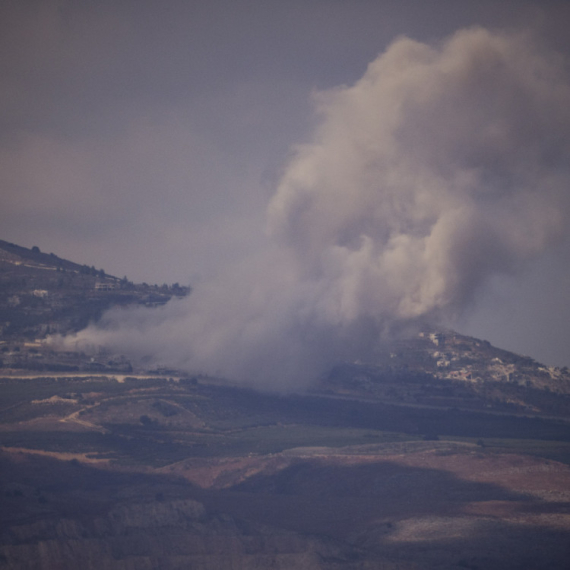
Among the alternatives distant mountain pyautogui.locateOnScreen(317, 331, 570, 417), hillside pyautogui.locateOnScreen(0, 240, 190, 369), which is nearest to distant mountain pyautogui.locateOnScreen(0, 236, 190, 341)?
hillside pyautogui.locateOnScreen(0, 240, 190, 369)

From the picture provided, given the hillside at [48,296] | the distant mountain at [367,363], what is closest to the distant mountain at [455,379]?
the distant mountain at [367,363]

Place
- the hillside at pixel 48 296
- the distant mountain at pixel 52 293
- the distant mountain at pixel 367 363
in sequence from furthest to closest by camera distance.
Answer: the distant mountain at pixel 52 293
the hillside at pixel 48 296
the distant mountain at pixel 367 363

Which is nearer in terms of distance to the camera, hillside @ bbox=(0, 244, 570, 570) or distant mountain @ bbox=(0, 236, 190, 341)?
hillside @ bbox=(0, 244, 570, 570)

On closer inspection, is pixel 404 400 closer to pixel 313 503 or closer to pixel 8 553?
pixel 313 503

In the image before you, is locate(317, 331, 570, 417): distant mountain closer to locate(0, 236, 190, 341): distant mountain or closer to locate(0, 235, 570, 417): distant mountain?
locate(0, 235, 570, 417): distant mountain

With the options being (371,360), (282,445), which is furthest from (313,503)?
Result: (371,360)

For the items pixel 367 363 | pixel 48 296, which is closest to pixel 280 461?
pixel 367 363

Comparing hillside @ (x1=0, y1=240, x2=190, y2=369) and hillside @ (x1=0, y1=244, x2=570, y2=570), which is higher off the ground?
hillside @ (x1=0, y1=240, x2=190, y2=369)

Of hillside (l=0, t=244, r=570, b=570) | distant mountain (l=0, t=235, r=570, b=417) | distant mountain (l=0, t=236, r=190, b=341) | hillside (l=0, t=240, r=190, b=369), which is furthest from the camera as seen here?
distant mountain (l=0, t=236, r=190, b=341)

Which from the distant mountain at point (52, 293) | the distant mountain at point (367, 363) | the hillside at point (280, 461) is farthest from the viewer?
the distant mountain at point (52, 293)

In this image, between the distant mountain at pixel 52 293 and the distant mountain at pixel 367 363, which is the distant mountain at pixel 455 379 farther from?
the distant mountain at pixel 52 293
